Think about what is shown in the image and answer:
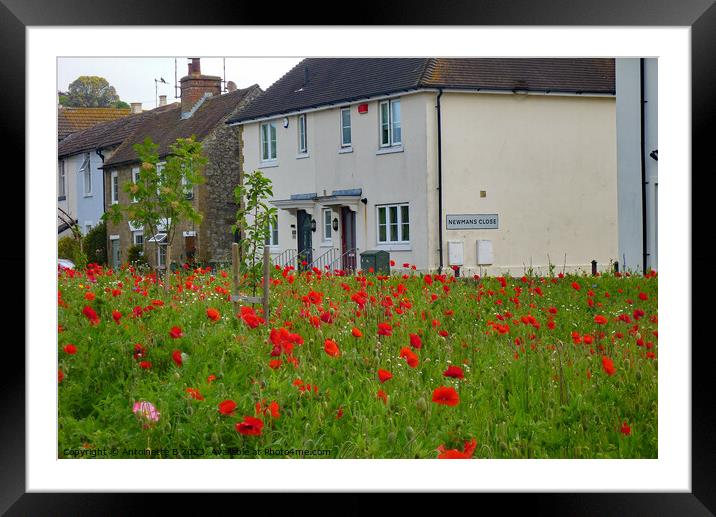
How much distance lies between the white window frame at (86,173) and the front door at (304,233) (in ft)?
25.7

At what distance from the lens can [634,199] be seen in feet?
41.4

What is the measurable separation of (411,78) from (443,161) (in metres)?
2.13

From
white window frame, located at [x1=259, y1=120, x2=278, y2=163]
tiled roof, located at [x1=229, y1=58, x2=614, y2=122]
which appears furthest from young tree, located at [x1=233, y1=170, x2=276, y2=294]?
white window frame, located at [x1=259, y1=120, x2=278, y2=163]

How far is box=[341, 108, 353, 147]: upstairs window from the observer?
19531 millimetres

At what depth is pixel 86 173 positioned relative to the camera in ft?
27.8

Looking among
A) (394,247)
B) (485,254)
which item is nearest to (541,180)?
(485,254)

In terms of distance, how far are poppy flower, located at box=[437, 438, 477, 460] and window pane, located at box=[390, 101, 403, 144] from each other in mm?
13040

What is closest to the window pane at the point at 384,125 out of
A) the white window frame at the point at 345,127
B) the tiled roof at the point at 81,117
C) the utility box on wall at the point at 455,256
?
the white window frame at the point at 345,127

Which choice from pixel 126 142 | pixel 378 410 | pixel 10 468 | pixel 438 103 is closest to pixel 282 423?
pixel 378 410

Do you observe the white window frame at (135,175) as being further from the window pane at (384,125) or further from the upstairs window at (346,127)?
the upstairs window at (346,127)

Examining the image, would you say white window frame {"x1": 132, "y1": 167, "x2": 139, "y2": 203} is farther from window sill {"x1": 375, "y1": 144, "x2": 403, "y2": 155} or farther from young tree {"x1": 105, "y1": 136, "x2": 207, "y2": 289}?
window sill {"x1": 375, "y1": 144, "x2": 403, "y2": 155}

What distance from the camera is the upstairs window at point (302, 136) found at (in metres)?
19.5

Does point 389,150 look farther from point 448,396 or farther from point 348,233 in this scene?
point 448,396

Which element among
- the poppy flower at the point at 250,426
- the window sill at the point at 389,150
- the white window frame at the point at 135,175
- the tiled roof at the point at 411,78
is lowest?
the poppy flower at the point at 250,426
